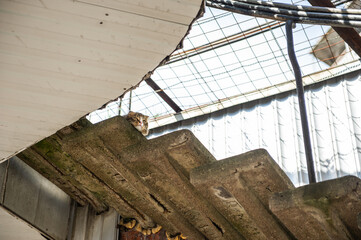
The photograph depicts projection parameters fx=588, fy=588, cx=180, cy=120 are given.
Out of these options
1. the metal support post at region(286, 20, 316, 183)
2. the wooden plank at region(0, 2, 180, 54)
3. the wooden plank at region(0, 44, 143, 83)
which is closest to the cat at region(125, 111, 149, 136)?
the metal support post at region(286, 20, 316, 183)

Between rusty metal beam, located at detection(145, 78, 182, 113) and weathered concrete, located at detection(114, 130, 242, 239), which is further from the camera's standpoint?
rusty metal beam, located at detection(145, 78, 182, 113)

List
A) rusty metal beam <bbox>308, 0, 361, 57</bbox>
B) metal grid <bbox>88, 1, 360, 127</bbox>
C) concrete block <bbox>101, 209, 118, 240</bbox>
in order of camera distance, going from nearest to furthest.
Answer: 1. concrete block <bbox>101, 209, 118, 240</bbox>
2. rusty metal beam <bbox>308, 0, 361, 57</bbox>
3. metal grid <bbox>88, 1, 360, 127</bbox>

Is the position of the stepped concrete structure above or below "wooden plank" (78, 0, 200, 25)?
below

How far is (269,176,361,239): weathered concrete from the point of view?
508 cm

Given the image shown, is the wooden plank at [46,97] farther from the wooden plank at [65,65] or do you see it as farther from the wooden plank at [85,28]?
the wooden plank at [85,28]

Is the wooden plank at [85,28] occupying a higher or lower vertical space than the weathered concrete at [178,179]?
higher

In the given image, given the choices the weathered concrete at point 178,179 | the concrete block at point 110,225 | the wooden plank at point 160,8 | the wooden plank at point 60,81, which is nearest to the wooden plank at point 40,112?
the wooden plank at point 60,81

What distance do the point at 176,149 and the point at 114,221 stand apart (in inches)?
95.3

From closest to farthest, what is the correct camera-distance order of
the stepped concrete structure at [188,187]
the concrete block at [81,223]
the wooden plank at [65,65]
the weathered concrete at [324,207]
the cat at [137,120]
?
the wooden plank at [65,65] → the weathered concrete at [324,207] → the stepped concrete structure at [188,187] → the cat at [137,120] → the concrete block at [81,223]

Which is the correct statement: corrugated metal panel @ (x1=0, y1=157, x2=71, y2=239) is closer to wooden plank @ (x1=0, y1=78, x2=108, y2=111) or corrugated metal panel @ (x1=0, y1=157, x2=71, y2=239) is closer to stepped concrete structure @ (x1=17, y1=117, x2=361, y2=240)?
stepped concrete structure @ (x1=17, y1=117, x2=361, y2=240)

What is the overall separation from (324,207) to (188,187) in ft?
4.92

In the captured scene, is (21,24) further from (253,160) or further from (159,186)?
(159,186)

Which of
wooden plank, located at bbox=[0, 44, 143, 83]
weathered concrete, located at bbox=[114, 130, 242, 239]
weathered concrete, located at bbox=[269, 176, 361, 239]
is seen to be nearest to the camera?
wooden plank, located at bbox=[0, 44, 143, 83]

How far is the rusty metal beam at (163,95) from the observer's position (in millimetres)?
11477
